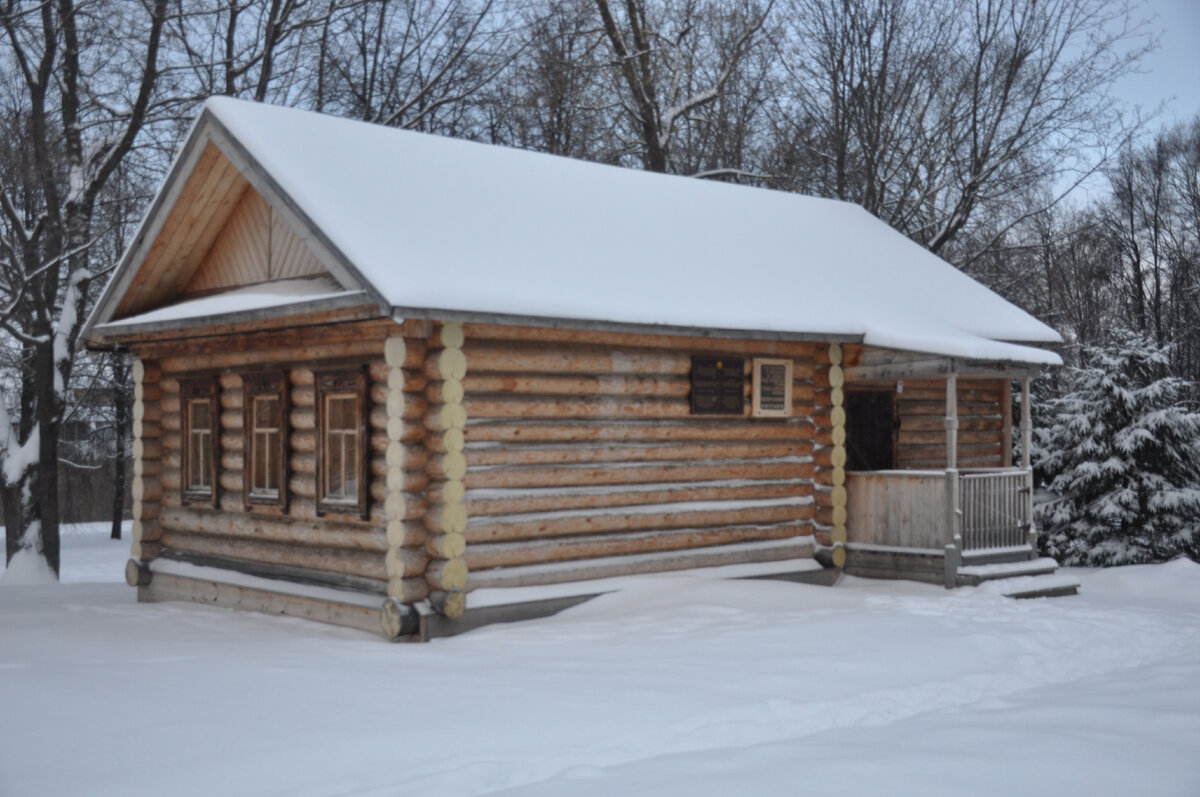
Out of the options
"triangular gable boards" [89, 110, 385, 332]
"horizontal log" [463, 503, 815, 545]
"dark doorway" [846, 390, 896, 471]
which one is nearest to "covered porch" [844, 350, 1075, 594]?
"horizontal log" [463, 503, 815, 545]

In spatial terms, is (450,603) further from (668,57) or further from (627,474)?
(668,57)

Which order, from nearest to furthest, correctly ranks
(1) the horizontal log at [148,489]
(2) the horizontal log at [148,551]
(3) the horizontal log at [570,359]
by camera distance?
(3) the horizontal log at [570,359] < (1) the horizontal log at [148,489] < (2) the horizontal log at [148,551]

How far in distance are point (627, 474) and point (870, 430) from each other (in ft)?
18.3

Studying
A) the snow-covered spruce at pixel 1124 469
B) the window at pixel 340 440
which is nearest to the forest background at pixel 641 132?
the snow-covered spruce at pixel 1124 469

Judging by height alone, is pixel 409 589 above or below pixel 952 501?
below

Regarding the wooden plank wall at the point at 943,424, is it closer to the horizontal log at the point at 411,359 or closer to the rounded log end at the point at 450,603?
the rounded log end at the point at 450,603

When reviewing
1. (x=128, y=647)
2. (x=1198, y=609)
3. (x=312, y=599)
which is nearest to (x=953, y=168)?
(x=1198, y=609)

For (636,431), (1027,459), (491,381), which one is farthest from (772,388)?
(491,381)

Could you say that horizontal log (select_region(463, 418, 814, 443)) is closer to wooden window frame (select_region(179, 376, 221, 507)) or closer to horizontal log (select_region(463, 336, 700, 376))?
horizontal log (select_region(463, 336, 700, 376))

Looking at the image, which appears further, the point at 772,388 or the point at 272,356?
the point at 772,388

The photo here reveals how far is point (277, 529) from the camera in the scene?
12477mm

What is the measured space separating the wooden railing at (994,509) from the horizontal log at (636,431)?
6.66ft

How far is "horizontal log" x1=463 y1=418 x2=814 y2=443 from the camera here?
11.3 metres

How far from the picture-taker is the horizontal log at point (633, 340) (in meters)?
11.2
